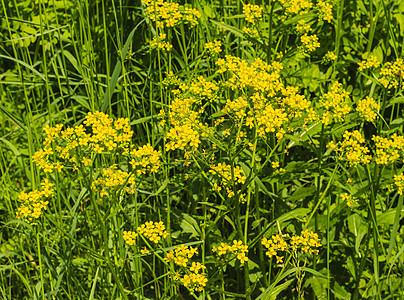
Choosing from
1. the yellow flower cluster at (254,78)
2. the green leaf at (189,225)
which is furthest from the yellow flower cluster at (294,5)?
the green leaf at (189,225)

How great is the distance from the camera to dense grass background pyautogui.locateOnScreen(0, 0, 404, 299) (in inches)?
99.3

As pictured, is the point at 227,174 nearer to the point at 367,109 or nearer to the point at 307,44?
the point at 367,109

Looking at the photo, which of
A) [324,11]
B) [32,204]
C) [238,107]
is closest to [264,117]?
[238,107]

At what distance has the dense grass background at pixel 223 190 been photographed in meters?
2.52

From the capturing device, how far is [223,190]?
106 inches

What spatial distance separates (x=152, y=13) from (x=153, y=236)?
1.28m

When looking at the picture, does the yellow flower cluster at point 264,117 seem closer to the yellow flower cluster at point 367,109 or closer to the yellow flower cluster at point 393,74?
the yellow flower cluster at point 367,109

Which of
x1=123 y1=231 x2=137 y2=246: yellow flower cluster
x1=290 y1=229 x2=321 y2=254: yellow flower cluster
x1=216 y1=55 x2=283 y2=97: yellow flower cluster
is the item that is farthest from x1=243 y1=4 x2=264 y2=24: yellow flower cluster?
x1=123 y1=231 x2=137 y2=246: yellow flower cluster

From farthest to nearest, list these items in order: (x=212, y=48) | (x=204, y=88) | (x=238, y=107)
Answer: (x=212, y=48) → (x=204, y=88) → (x=238, y=107)

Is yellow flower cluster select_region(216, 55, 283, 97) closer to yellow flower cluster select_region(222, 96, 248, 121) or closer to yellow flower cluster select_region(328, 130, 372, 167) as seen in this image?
yellow flower cluster select_region(222, 96, 248, 121)

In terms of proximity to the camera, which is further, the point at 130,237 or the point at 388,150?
the point at 388,150

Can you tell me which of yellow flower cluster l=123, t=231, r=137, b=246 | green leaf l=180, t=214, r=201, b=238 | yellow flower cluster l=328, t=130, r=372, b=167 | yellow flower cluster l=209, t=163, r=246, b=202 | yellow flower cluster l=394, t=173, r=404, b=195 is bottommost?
green leaf l=180, t=214, r=201, b=238

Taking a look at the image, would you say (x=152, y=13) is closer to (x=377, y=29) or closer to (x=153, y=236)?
(x=153, y=236)

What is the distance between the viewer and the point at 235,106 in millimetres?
2316
